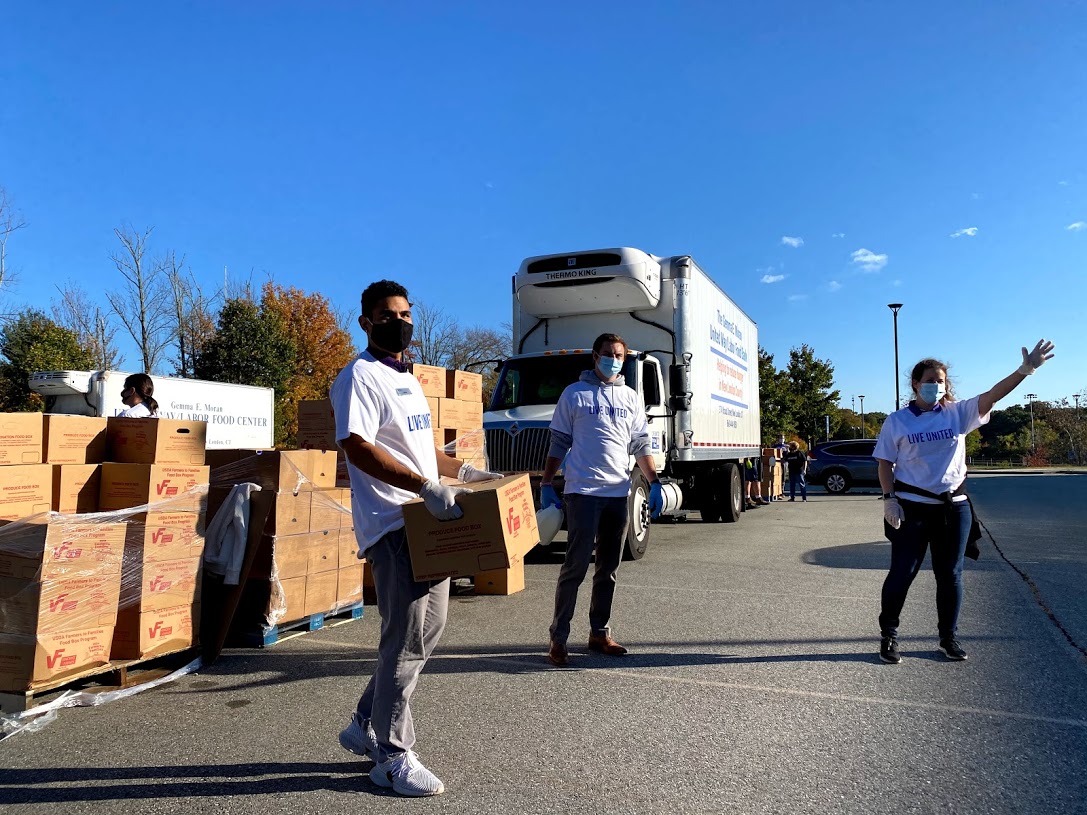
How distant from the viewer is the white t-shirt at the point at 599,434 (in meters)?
4.88

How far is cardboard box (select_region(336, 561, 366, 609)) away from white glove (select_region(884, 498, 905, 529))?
12.8 feet

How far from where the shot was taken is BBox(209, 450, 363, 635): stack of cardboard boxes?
529cm

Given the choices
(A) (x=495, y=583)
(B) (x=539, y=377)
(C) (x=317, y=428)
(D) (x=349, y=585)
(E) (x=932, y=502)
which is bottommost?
(A) (x=495, y=583)

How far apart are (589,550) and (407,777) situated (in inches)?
80.3

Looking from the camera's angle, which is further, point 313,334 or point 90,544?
point 313,334

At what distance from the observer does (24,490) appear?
434 centimetres

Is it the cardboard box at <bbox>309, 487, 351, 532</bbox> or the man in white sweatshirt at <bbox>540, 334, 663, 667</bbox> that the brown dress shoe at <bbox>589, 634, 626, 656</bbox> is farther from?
the cardboard box at <bbox>309, 487, 351, 532</bbox>

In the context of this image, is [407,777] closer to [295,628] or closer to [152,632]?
[152,632]

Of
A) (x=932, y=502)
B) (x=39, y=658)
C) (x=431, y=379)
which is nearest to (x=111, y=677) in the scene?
(x=39, y=658)

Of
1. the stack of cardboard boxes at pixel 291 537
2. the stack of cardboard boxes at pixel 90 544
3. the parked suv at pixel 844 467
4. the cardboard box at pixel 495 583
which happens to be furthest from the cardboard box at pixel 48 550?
the parked suv at pixel 844 467

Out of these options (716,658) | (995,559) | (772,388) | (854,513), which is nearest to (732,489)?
(854,513)

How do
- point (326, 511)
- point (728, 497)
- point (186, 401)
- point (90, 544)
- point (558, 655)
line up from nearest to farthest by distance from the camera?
point (90, 544) < point (558, 655) < point (326, 511) < point (728, 497) < point (186, 401)

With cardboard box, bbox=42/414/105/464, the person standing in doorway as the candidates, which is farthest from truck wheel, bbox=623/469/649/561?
the person standing in doorway

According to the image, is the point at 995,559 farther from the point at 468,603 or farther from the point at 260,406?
the point at 260,406
